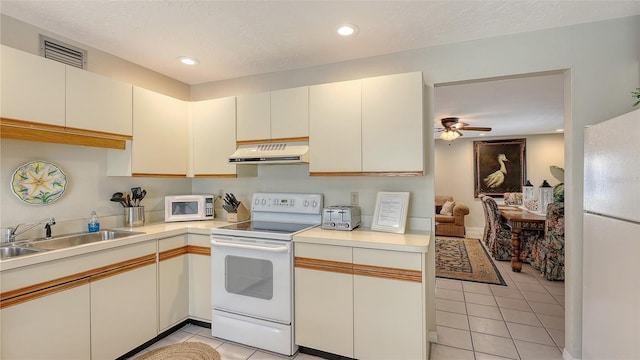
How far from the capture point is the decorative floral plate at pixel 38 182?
2047 mm

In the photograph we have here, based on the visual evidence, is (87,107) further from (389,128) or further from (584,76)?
(584,76)

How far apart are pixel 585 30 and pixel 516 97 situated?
2.01 metres

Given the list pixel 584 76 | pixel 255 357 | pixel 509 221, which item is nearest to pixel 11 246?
pixel 255 357

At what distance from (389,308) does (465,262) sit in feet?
10.8

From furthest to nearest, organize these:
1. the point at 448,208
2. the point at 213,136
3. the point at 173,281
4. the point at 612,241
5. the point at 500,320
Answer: the point at 448,208 < the point at 213,136 < the point at 500,320 < the point at 173,281 < the point at 612,241

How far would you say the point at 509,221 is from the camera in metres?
4.28

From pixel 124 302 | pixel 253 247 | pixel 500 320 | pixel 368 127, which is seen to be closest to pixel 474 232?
pixel 500 320

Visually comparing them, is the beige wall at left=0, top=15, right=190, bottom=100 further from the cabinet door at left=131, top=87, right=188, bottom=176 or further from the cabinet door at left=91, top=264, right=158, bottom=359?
the cabinet door at left=91, top=264, right=158, bottom=359

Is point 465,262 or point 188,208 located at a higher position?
point 188,208

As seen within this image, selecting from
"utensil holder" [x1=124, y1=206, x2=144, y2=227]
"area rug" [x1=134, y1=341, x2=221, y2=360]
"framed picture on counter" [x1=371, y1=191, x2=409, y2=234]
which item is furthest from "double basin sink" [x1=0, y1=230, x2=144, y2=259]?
"framed picture on counter" [x1=371, y1=191, x2=409, y2=234]

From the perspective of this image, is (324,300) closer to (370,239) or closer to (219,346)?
(370,239)

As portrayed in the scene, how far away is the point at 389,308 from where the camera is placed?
199 centimetres

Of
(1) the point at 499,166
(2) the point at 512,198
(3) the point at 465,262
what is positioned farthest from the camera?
(1) the point at 499,166

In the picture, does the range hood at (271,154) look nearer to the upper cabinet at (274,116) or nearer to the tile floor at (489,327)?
the upper cabinet at (274,116)
